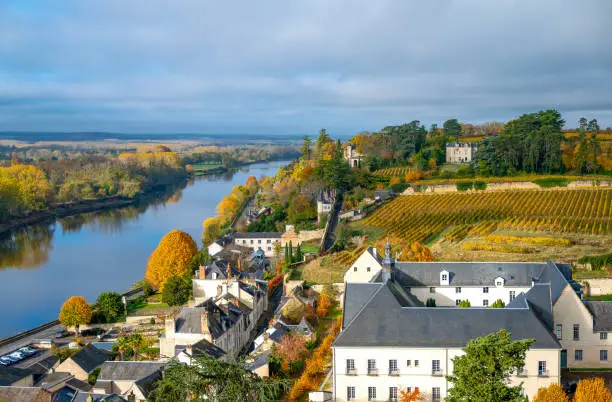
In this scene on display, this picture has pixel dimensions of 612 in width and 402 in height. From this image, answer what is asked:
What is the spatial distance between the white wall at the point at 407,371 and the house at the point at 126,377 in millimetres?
5941

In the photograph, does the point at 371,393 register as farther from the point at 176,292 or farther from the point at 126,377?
the point at 176,292

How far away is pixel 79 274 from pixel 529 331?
34.9 metres

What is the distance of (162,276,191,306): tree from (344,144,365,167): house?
1347 inches

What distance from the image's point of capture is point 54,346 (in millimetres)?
28328

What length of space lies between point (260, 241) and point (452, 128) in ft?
113

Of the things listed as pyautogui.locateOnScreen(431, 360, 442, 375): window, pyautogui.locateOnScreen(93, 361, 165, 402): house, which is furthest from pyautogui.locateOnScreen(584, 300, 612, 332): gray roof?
pyautogui.locateOnScreen(93, 361, 165, 402): house

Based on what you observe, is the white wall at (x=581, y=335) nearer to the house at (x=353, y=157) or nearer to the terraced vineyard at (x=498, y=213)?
the terraced vineyard at (x=498, y=213)

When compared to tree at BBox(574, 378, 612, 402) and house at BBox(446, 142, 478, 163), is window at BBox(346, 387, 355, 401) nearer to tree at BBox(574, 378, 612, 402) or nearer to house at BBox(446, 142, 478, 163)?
tree at BBox(574, 378, 612, 402)

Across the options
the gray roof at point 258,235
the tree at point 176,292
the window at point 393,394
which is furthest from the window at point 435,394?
the gray roof at point 258,235

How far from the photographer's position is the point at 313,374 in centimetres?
2053

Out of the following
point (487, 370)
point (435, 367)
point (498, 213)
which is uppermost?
point (487, 370)

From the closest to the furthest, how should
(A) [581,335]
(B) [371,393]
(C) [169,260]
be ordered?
(B) [371,393] → (A) [581,335] → (C) [169,260]

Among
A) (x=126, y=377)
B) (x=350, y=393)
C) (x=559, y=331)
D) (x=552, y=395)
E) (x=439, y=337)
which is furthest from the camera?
(x=126, y=377)

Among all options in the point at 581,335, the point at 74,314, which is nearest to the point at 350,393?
the point at 581,335
